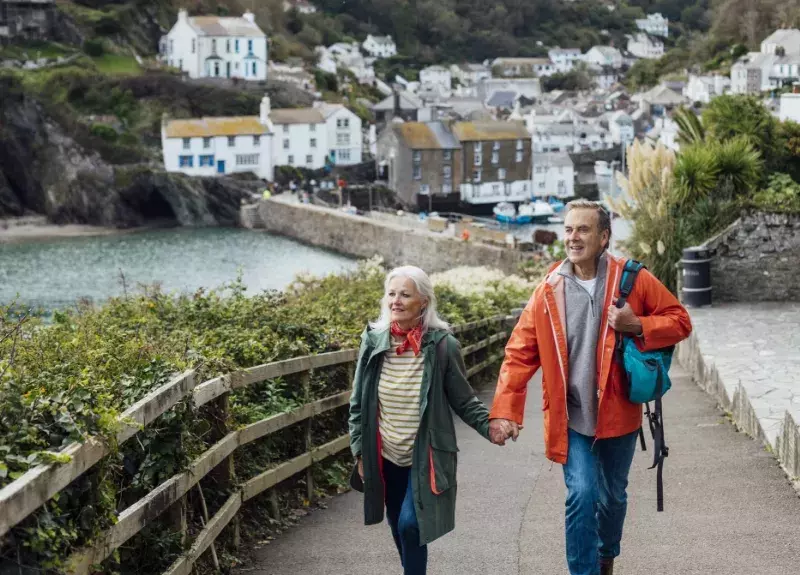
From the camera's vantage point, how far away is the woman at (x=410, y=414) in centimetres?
471

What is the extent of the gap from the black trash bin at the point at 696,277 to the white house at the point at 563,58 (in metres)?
181

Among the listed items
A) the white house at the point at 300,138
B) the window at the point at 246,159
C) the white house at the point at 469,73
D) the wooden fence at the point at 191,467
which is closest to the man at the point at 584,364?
the wooden fence at the point at 191,467

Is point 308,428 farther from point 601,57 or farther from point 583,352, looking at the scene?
point 601,57

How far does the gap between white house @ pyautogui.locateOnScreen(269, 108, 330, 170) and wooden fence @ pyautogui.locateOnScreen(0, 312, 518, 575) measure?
79121 mm

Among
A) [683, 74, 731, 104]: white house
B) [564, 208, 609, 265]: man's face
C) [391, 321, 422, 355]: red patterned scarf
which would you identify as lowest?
[391, 321, 422, 355]: red patterned scarf

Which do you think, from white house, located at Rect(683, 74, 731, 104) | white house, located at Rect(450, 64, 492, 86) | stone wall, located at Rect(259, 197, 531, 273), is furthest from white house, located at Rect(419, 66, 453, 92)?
stone wall, located at Rect(259, 197, 531, 273)

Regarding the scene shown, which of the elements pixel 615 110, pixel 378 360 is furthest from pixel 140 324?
pixel 615 110

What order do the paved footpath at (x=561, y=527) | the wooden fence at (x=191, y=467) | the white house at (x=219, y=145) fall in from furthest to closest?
the white house at (x=219, y=145) < the paved footpath at (x=561, y=527) < the wooden fence at (x=191, y=467)

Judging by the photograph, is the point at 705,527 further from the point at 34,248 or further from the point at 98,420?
the point at 34,248

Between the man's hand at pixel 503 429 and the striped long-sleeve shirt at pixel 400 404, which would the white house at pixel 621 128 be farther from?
the striped long-sleeve shirt at pixel 400 404

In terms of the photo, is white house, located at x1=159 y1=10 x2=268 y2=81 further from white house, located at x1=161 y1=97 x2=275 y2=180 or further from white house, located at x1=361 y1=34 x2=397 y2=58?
white house, located at x1=361 y1=34 x2=397 y2=58

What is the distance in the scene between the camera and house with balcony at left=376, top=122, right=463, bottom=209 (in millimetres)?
83875

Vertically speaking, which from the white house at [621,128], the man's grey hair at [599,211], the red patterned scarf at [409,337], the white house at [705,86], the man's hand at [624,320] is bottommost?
the red patterned scarf at [409,337]

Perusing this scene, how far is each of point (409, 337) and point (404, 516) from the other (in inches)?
27.3
